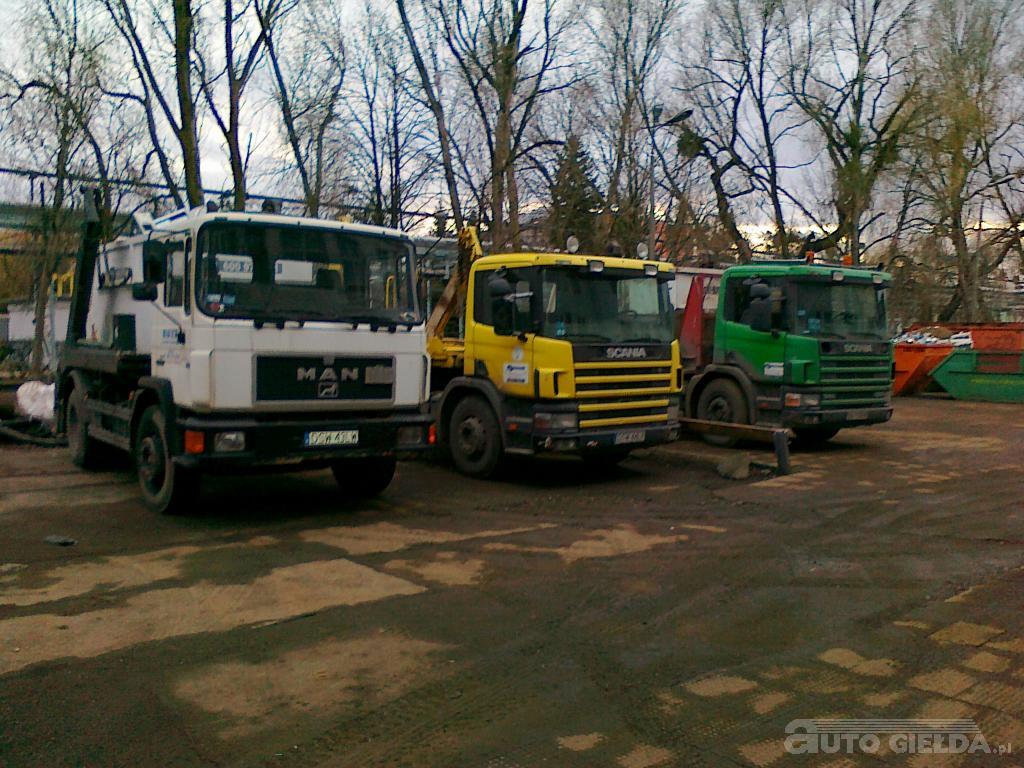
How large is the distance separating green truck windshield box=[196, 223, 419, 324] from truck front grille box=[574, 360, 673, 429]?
2306 millimetres

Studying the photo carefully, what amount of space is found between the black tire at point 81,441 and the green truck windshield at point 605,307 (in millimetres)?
5751

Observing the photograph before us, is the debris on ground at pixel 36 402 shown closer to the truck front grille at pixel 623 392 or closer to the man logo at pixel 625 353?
the truck front grille at pixel 623 392

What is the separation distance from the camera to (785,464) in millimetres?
11344

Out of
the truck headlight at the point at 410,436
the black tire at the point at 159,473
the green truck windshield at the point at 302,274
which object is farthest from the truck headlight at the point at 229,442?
the truck headlight at the point at 410,436

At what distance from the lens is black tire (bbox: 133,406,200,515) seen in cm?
855

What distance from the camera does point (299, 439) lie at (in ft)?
27.3

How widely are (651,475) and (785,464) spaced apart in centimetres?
162

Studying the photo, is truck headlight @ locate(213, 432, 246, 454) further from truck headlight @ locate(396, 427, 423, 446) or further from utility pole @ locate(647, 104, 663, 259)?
utility pole @ locate(647, 104, 663, 259)

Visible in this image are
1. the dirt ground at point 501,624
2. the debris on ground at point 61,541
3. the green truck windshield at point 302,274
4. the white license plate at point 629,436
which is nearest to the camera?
the dirt ground at point 501,624

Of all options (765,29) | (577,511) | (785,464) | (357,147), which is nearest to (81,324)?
(577,511)

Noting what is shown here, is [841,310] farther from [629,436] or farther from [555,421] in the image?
[555,421]

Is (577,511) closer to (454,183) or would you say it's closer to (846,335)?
(846,335)

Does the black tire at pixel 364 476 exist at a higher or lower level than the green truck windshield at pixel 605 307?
lower

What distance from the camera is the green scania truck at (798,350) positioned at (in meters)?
12.8
